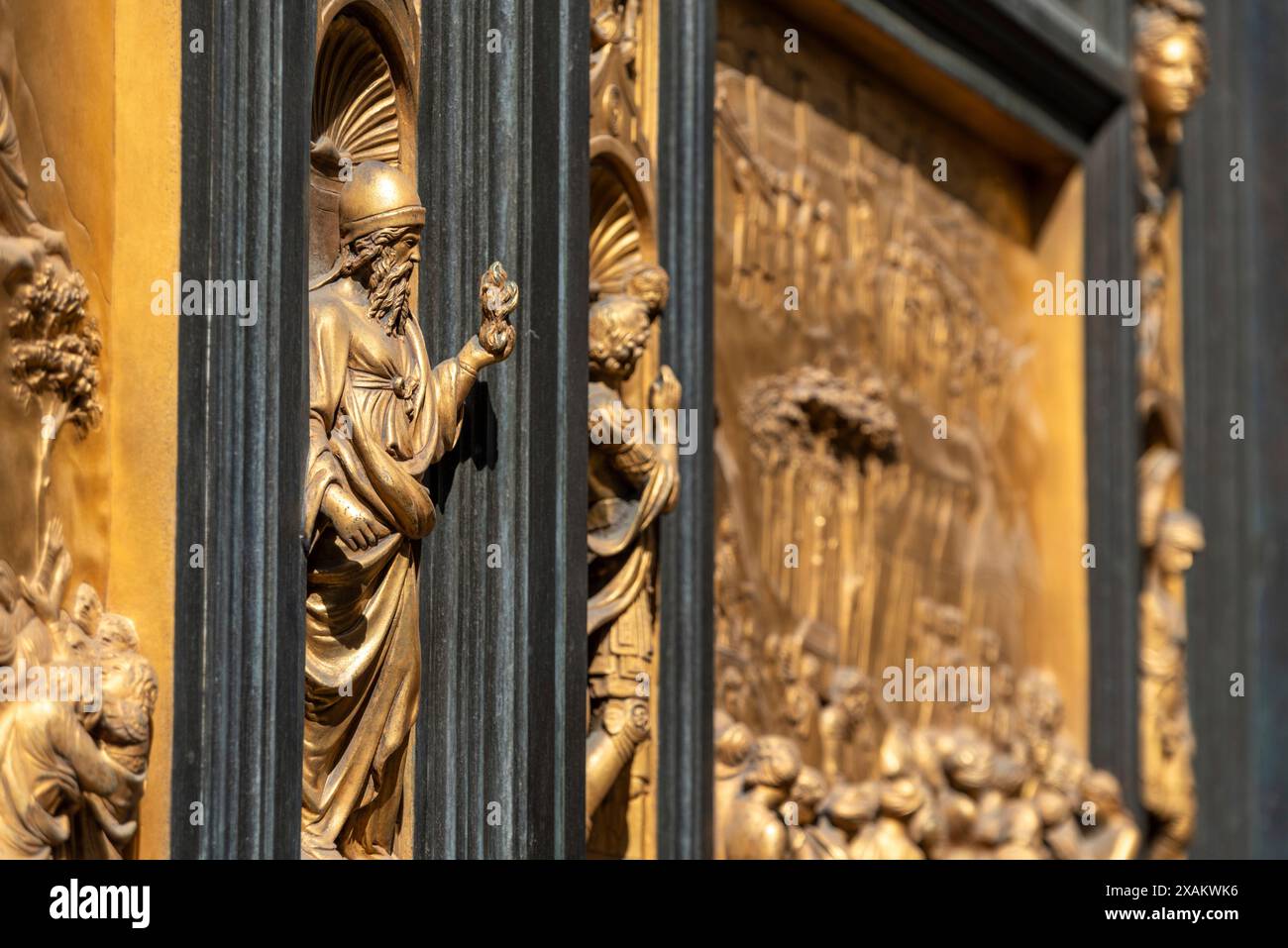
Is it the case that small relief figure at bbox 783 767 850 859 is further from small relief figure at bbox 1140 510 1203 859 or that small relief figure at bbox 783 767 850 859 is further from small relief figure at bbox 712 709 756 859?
small relief figure at bbox 1140 510 1203 859

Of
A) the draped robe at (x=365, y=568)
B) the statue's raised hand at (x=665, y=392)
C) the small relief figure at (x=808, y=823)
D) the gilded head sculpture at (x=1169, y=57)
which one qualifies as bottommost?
the small relief figure at (x=808, y=823)

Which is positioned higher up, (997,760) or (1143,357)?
(1143,357)

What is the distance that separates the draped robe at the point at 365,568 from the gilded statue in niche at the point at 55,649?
562 mm

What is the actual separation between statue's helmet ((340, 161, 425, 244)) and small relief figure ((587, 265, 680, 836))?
1224 mm

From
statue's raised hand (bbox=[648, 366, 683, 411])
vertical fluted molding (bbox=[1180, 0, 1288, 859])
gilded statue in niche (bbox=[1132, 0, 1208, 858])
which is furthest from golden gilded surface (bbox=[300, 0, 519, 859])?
vertical fluted molding (bbox=[1180, 0, 1288, 859])

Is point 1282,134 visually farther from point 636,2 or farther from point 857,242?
point 636,2

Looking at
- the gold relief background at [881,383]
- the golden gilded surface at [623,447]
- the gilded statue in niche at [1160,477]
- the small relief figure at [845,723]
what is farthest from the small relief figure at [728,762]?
the gilded statue in niche at [1160,477]

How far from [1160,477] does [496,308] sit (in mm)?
6235

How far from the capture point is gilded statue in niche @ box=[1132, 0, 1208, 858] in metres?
11.2

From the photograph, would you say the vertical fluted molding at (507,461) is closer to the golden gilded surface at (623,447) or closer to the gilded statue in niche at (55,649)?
the golden gilded surface at (623,447)

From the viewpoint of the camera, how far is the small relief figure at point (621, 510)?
7.07m
